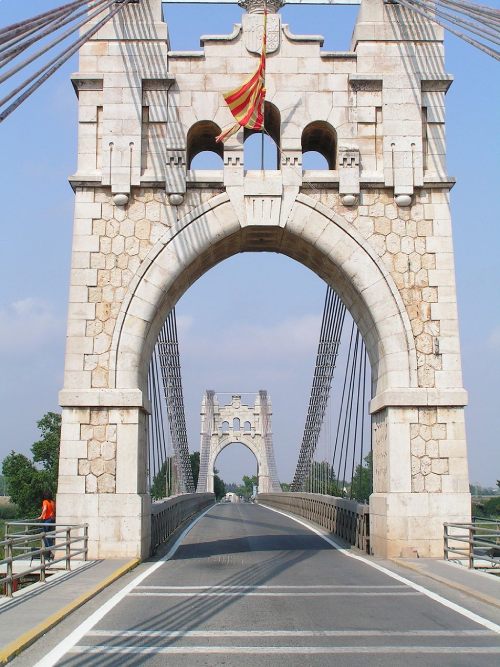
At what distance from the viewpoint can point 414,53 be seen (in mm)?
14969

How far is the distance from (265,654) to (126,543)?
7.06 m

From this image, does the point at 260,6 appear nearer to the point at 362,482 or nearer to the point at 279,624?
the point at 279,624

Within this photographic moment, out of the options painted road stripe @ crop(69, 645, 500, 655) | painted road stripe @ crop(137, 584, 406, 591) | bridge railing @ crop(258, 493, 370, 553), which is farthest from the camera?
bridge railing @ crop(258, 493, 370, 553)

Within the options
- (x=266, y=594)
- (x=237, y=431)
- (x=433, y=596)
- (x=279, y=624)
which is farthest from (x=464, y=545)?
(x=237, y=431)

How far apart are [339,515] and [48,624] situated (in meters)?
13.5

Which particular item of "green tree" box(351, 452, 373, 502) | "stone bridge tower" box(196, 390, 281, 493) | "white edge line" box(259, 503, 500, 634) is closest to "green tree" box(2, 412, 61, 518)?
"green tree" box(351, 452, 373, 502)

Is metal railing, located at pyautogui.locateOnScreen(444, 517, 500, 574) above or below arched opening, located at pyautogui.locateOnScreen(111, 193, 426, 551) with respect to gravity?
below

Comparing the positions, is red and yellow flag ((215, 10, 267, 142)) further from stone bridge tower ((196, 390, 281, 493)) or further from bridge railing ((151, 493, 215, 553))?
stone bridge tower ((196, 390, 281, 493))

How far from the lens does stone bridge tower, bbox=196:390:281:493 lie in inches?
3634

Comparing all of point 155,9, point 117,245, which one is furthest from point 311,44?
point 117,245

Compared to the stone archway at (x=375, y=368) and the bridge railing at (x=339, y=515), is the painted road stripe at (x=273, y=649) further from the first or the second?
the bridge railing at (x=339, y=515)

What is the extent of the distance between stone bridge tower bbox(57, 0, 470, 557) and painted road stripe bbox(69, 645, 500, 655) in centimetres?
705

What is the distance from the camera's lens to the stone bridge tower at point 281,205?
1403 cm

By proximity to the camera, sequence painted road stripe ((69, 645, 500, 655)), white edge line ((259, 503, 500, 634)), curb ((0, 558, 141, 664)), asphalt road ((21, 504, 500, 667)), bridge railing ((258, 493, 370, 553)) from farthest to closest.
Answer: bridge railing ((258, 493, 370, 553)) < white edge line ((259, 503, 500, 634)) < painted road stripe ((69, 645, 500, 655)) < asphalt road ((21, 504, 500, 667)) < curb ((0, 558, 141, 664))
